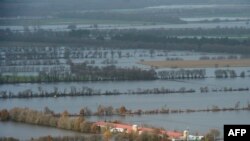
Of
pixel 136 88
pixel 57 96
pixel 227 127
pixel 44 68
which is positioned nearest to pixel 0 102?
pixel 57 96

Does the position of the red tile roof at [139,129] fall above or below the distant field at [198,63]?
below

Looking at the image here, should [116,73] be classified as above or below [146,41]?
below

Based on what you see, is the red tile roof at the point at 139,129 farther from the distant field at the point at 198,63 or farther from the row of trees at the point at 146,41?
the row of trees at the point at 146,41

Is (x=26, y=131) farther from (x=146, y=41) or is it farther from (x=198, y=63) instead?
(x=146, y=41)

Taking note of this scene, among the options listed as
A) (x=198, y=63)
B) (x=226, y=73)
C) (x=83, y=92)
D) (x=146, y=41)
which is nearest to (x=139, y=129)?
(x=83, y=92)

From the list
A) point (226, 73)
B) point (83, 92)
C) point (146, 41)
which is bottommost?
point (83, 92)

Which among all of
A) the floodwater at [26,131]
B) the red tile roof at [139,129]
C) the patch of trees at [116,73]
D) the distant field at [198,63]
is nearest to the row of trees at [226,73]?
the distant field at [198,63]

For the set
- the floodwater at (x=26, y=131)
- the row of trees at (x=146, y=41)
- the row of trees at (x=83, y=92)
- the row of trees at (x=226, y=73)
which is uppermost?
the row of trees at (x=146, y=41)

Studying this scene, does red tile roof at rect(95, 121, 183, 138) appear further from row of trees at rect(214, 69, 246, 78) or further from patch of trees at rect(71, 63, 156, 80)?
row of trees at rect(214, 69, 246, 78)

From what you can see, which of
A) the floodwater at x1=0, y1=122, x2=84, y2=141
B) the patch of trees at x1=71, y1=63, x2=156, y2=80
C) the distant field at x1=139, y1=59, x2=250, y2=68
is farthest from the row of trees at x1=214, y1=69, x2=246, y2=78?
the floodwater at x1=0, y1=122, x2=84, y2=141

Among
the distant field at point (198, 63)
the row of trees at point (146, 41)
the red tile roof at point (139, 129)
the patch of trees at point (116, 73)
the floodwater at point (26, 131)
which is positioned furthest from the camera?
the row of trees at point (146, 41)

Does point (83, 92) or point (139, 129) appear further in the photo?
point (83, 92)
